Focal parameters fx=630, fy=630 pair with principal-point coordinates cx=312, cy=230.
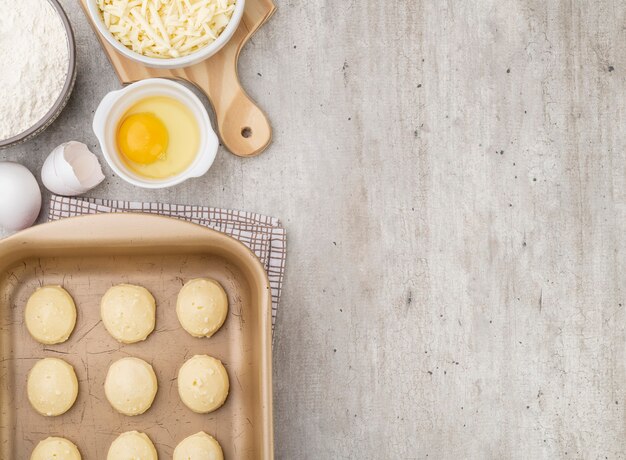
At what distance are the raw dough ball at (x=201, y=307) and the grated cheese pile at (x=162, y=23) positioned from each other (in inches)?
15.1

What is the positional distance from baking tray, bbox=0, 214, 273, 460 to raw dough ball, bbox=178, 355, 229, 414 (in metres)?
0.02

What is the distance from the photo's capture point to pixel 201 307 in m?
1.03

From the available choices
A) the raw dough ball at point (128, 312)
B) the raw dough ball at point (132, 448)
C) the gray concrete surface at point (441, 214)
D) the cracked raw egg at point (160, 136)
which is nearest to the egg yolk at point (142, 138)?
the cracked raw egg at point (160, 136)

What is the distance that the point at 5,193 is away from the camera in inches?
40.6

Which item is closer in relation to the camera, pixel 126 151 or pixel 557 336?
pixel 126 151

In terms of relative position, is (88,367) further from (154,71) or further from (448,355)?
(448,355)

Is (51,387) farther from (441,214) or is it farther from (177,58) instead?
(441,214)

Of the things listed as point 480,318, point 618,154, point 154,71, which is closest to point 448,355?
point 480,318

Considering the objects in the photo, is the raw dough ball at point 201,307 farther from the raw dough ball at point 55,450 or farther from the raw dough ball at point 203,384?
the raw dough ball at point 55,450

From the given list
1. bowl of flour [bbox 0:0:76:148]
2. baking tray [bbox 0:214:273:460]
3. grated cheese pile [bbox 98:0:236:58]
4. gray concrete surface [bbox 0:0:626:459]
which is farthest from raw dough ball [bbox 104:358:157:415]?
grated cheese pile [bbox 98:0:236:58]

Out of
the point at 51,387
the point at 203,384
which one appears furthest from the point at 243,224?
the point at 51,387

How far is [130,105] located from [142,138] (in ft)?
0.20

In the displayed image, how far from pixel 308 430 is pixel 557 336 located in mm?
508

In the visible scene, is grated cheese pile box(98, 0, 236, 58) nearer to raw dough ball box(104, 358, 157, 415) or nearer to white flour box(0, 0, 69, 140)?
white flour box(0, 0, 69, 140)
